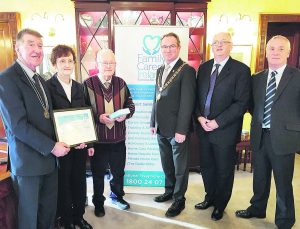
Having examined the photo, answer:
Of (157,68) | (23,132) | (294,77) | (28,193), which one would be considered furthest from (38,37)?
(294,77)

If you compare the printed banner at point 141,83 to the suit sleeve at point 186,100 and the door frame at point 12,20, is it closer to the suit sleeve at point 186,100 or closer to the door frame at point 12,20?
the suit sleeve at point 186,100

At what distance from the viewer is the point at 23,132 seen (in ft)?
4.84

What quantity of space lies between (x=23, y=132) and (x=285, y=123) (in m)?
1.79

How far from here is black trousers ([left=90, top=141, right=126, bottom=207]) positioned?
2.29m

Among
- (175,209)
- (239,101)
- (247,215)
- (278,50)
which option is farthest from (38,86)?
(247,215)

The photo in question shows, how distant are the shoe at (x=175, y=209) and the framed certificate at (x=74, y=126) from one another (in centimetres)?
105

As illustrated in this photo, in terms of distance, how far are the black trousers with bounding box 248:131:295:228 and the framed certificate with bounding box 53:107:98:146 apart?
4.45 ft

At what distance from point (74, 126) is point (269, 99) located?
148 cm

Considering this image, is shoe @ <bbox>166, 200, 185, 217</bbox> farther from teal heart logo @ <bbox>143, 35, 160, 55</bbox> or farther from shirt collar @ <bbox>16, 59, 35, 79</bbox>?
shirt collar @ <bbox>16, 59, 35, 79</bbox>

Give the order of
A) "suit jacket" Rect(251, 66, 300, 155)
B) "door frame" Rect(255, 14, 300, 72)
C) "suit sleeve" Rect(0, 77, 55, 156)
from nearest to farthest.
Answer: "suit sleeve" Rect(0, 77, 55, 156) → "suit jacket" Rect(251, 66, 300, 155) → "door frame" Rect(255, 14, 300, 72)

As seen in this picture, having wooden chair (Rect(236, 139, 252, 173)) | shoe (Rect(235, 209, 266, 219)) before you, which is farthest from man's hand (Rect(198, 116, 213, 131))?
wooden chair (Rect(236, 139, 252, 173))

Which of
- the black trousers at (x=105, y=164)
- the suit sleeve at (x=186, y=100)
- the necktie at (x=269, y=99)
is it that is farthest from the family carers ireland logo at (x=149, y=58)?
the necktie at (x=269, y=99)

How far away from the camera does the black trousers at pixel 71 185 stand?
1.92m

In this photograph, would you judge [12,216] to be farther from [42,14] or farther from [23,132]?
[42,14]
